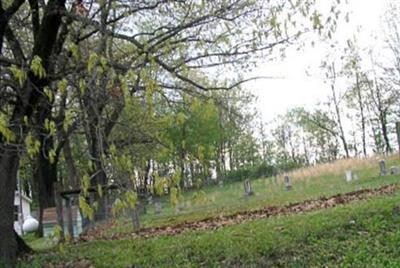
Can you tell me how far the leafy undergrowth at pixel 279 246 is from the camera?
8297mm

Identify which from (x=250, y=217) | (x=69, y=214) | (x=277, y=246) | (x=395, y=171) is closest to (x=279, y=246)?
(x=277, y=246)

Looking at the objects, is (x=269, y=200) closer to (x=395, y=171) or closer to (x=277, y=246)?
(x=395, y=171)

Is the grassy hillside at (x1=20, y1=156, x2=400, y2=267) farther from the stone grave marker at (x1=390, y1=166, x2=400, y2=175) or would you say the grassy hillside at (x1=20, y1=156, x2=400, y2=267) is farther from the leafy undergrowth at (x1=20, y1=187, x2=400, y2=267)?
the stone grave marker at (x1=390, y1=166, x2=400, y2=175)

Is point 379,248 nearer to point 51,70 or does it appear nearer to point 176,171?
point 176,171

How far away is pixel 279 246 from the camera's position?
8828 mm

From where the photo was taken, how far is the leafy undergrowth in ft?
27.2

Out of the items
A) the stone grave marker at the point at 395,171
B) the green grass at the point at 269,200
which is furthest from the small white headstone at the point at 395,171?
the green grass at the point at 269,200

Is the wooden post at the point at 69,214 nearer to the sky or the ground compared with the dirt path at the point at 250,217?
nearer to the sky

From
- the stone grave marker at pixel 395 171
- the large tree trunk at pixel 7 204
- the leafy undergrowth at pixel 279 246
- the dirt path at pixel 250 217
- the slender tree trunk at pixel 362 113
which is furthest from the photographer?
the slender tree trunk at pixel 362 113

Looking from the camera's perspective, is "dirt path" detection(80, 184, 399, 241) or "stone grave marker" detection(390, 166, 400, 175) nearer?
"dirt path" detection(80, 184, 399, 241)

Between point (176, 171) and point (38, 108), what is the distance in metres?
6.09

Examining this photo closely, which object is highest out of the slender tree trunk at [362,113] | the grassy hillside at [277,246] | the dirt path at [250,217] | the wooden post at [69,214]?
the slender tree trunk at [362,113]

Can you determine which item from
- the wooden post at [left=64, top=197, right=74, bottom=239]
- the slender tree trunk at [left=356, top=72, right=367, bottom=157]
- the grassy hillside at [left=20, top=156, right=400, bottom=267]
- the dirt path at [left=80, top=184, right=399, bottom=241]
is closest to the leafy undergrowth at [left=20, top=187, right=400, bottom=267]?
the grassy hillside at [left=20, top=156, right=400, bottom=267]

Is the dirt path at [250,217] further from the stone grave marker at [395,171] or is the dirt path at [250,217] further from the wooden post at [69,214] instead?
the stone grave marker at [395,171]
